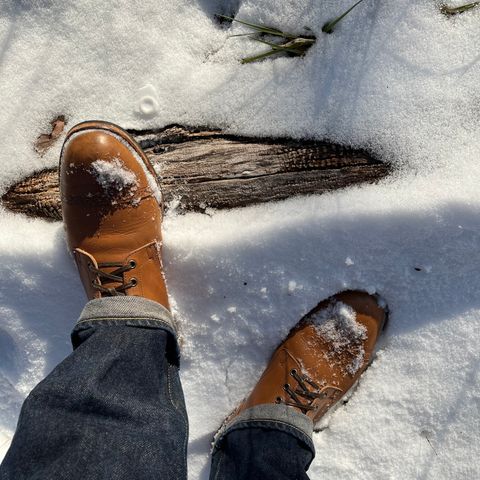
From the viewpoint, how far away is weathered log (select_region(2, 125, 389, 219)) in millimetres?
1310

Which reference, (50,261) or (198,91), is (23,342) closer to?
(50,261)

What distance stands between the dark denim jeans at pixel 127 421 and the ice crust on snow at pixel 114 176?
0.29 metres

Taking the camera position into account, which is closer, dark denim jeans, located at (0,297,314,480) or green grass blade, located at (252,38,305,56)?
dark denim jeans, located at (0,297,314,480)

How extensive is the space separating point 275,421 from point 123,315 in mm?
485

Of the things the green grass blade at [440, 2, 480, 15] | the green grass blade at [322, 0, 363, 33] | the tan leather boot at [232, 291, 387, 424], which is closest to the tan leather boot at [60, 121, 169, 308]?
the tan leather boot at [232, 291, 387, 424]

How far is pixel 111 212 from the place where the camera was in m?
1.32

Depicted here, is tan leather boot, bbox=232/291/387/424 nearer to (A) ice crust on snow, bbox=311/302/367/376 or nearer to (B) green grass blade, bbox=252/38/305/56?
(A) ice crust on snow, bbox=311/302/367/376

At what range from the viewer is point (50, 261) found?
136 centimetres

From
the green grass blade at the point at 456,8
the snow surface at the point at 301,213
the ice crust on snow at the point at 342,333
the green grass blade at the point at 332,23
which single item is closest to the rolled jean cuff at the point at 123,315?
the snow surface at the point at 301,213

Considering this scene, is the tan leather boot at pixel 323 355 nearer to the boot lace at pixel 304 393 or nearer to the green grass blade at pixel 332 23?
the boot lace at pixel 304 393

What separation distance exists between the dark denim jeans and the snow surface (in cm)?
16

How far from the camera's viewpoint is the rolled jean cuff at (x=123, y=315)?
1.20 m

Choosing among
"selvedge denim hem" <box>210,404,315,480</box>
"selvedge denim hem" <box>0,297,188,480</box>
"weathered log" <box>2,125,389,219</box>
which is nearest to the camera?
"selvedge denim hem" <box>0,297,188,480</box>

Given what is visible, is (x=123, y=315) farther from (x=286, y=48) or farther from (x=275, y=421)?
(x=286, y=48)
